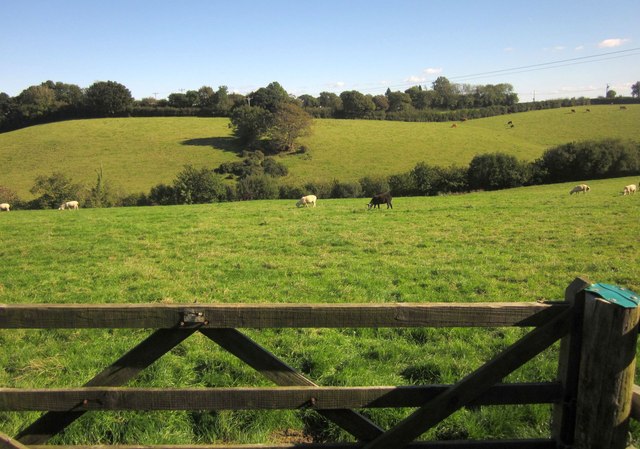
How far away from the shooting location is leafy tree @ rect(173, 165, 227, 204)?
2205 inches

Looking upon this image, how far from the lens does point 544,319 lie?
10.6ft

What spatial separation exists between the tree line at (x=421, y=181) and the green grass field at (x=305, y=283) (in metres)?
32.4

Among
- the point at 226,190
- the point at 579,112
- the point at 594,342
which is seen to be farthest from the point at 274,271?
the point at 579,112

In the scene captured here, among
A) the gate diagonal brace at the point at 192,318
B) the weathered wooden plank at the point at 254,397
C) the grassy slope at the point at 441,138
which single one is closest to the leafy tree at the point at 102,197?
the grassy slope at the point at 441,138

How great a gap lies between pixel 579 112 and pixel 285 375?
395 feet

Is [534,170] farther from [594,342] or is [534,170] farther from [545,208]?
[594,342]

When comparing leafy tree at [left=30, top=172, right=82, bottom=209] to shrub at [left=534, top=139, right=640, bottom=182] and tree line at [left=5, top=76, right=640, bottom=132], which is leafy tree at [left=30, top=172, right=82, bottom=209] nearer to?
tree line at [left=5, top=76, right=640, bottom=132]

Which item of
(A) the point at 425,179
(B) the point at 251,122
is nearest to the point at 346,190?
(A) the point at 425,179

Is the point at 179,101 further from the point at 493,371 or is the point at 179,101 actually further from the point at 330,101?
the point at 493,371


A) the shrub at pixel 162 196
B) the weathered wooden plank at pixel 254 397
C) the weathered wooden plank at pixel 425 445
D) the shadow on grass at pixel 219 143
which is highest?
the shadow on grass at pixel 219 143

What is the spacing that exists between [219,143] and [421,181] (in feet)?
155

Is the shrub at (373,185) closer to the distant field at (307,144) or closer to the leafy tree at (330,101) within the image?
the distant field at (307,144)

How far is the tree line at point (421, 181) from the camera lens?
56250mm

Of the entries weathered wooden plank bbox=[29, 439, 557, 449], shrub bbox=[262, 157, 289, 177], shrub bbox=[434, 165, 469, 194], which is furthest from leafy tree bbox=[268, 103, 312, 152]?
weathered wooden plank bbox=[29, 439, 557, 449]
